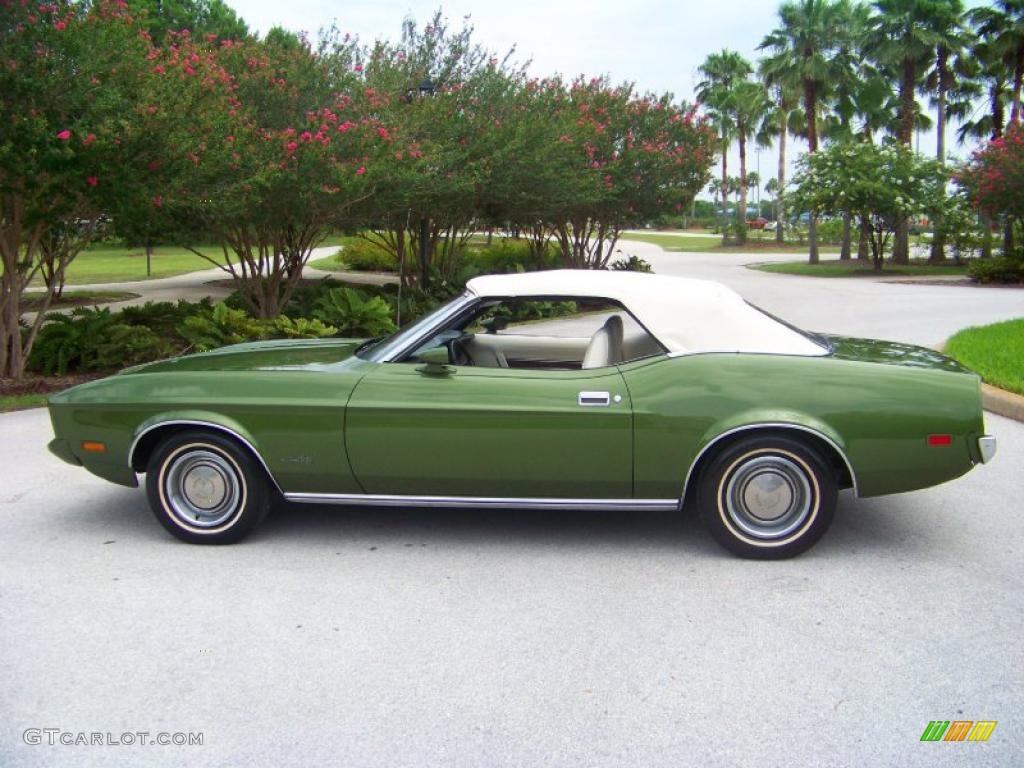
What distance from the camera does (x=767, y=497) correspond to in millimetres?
4742

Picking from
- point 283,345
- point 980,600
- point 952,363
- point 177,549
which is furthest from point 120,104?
point 980,600

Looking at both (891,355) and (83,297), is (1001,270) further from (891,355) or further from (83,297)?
(891,355)

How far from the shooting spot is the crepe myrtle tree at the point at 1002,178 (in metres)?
25.2

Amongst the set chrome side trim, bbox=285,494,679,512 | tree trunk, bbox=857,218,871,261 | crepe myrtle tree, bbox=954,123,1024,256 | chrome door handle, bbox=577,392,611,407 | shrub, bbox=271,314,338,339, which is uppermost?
crepe myrtle tree, bbox=954,123,1024,256

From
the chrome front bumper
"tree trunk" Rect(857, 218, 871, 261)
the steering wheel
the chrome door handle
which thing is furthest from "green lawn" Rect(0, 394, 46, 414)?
"tree trunk" Rect(857, 218, 871, 261)

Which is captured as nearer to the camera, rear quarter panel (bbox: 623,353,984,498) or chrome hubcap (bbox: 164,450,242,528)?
rear quarter panel (bbox: 623,353,984,498)

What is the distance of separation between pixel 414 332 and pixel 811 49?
38179 mm

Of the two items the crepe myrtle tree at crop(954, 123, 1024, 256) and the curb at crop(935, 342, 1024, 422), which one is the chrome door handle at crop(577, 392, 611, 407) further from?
the crepe myrtle tree at crop(954, 123, 1024, 256)

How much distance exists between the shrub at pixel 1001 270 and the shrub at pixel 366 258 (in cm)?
1672

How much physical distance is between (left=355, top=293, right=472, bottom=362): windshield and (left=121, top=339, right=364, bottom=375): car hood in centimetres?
25

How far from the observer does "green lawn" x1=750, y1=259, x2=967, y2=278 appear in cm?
3225

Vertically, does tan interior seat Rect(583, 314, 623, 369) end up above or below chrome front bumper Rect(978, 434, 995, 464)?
above

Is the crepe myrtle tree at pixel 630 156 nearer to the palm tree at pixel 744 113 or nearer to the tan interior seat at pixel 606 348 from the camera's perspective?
the tan interior seat at pixel 606 348

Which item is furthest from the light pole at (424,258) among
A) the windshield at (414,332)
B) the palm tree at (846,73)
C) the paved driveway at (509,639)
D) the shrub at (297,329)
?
the palm tree at (846,73)
